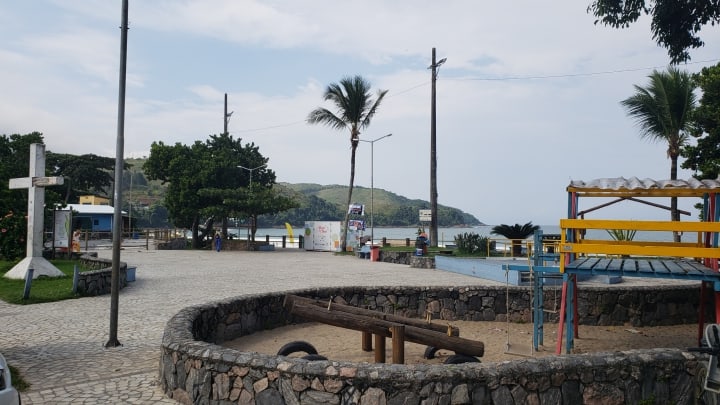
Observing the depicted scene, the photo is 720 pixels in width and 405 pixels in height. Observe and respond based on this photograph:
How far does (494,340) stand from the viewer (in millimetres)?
10227

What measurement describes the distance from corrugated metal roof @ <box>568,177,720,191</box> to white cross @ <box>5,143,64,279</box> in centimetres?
1426

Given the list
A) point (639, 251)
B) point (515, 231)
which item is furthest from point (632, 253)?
point (515, 231)

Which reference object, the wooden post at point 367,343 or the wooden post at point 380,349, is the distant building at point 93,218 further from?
the wooden post at point 380,349

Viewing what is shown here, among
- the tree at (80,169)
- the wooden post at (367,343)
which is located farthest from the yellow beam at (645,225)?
the tree at (80,169)

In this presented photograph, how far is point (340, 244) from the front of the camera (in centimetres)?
3988

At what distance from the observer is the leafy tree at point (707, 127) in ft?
72.7

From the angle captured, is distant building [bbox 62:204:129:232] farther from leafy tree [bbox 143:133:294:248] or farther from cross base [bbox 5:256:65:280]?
cross base [bbox 5:256:65:280]

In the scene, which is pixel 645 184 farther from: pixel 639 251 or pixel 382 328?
pixel 382 328

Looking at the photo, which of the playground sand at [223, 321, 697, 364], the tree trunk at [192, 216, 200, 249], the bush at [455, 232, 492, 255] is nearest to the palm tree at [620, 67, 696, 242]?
the bush at [455, 232, 492, 255]

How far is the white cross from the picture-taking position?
16453 mm

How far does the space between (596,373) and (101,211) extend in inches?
2024

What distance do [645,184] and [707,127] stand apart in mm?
17971

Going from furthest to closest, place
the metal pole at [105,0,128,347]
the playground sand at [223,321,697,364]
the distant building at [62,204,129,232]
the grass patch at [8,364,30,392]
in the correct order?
the distant building at [62,204,129,232] < the playground sand at [223,321,697,364] < the metal pole at [105,0,128,347] < the grass patch at [8,364,30,392]

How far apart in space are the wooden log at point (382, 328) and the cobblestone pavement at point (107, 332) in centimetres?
216
